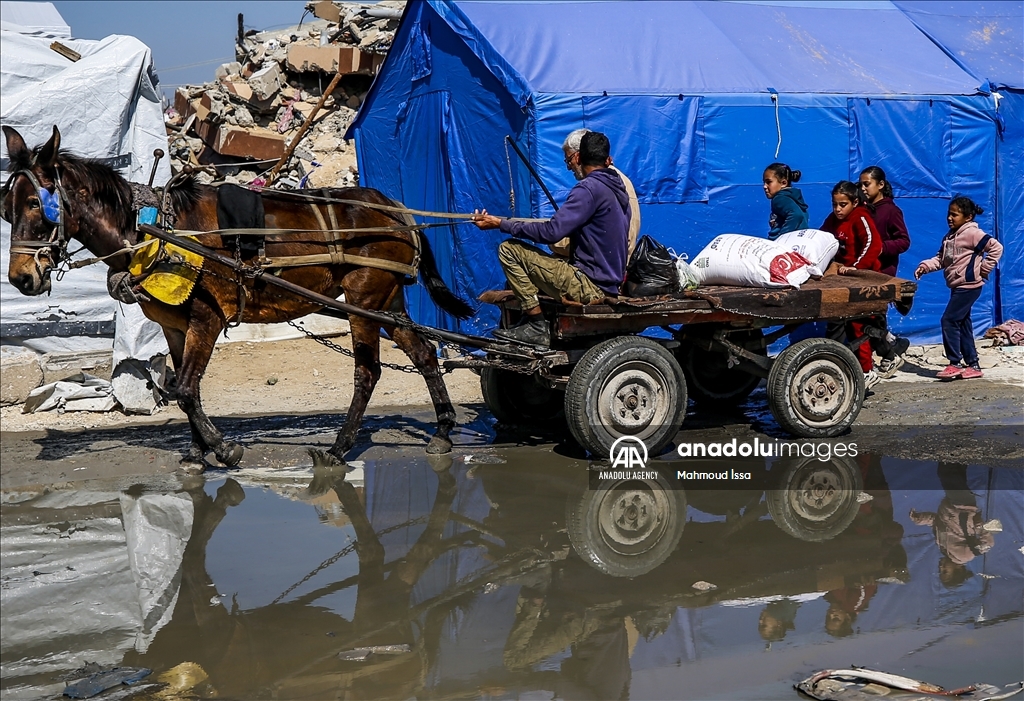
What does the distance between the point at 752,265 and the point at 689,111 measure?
9.61 ft

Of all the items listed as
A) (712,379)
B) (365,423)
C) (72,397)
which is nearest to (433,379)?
(365,423)

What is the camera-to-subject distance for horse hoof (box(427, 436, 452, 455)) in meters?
7.62

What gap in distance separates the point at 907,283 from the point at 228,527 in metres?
5.29

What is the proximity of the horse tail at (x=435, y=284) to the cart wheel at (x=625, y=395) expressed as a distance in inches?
58.0

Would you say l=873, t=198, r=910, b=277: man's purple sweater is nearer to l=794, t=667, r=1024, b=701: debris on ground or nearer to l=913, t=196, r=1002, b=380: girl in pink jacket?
l=913, t=196, r=1002, b=380: girl in pink jacket

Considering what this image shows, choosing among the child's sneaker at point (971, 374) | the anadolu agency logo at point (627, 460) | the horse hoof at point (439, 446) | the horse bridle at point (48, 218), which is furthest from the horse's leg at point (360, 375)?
the child's sneaker at point (971, 374)

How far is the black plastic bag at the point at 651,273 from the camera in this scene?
23.3 ft

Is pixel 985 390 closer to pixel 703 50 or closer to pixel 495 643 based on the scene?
pixel 703 50

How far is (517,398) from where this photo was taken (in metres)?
8.12

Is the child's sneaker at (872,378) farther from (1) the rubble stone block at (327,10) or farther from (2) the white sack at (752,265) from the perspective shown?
(1) the rubble stone block at (327,10)

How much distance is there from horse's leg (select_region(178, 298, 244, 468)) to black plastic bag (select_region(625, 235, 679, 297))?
287 centimetres

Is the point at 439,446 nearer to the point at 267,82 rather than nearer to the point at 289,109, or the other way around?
the point at 289,109

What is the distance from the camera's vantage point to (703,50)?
10500 mm

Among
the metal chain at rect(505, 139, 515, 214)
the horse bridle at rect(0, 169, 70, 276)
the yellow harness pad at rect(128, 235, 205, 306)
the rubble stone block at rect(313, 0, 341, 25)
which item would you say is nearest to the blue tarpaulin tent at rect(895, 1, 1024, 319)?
the metal chain at rect(505, 139, 515, 214)
